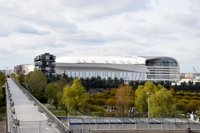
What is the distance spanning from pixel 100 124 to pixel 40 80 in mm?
36239

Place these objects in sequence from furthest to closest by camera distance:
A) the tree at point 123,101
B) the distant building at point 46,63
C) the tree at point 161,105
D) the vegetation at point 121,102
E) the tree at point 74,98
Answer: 1. the distant building at point 46,63
2. the tree at point 123,101
3. the tree at point 74,98
4. the vegetation at point 121,102
5. the tree at point 161,105

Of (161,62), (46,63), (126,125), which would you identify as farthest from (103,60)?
(126,125)

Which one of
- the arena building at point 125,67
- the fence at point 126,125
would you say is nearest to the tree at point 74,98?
the fence at point 126,125

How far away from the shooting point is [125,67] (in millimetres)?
122125

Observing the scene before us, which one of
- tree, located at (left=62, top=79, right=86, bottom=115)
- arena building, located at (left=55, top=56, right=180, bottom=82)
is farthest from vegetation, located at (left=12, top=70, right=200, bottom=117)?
arena building, located at (left=55, top=56, right=180, bottom=82)

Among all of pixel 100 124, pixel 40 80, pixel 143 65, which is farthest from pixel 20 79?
pixel 100 124

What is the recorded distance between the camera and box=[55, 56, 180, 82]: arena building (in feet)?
386

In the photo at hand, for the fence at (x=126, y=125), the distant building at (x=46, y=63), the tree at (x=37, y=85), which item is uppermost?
the distant building at (x=46, y=63)

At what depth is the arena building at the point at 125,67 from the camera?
386 feet

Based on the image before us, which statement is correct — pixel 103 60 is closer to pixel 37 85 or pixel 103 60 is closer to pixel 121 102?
pixel 37 85

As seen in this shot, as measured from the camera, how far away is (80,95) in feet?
109

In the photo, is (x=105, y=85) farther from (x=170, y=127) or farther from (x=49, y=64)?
(x=170, y=127)

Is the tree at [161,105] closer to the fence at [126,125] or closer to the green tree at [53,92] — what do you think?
the fence at [126,125]

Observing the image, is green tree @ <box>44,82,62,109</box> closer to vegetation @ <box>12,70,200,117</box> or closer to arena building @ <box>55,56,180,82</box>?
vegetation @ <box>12,70,200,117</box>
